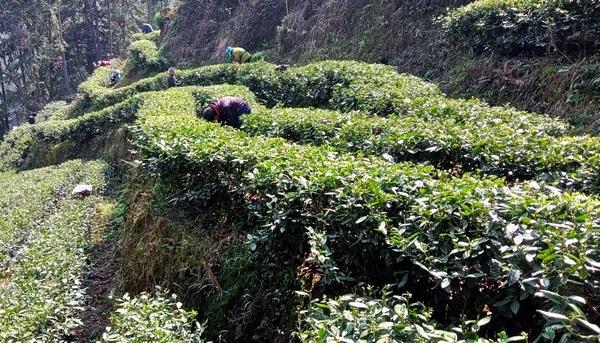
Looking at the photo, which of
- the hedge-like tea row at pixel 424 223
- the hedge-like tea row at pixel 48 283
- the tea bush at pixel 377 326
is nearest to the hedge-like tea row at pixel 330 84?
the hedge-like tea row at pixel 424 223

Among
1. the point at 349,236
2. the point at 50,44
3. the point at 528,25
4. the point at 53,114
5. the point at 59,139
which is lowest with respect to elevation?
the point at 53,114

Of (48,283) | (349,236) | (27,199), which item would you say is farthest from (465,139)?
(27,199)

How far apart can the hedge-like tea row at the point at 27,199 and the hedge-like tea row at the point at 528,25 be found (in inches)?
404

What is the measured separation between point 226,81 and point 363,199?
12.6m

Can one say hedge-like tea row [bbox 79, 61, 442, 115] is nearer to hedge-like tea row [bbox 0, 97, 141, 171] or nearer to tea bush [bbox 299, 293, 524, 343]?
hedge-like tea row [bbox 0, 97, 141, 171]

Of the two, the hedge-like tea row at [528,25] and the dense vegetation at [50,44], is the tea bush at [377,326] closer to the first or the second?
the hedge-like tea row at [528,25]

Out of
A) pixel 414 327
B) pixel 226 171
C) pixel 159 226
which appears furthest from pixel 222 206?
pixel 414 327

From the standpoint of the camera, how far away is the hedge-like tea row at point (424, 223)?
2383 mm

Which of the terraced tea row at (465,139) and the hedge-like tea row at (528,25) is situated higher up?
the hedge-like tea row at (528,25)

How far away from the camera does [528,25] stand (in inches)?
→ 328

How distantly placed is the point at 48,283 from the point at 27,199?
700 centimetres

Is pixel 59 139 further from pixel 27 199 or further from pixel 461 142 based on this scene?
pixel 461 142

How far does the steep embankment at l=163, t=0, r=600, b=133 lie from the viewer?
7.61 metres

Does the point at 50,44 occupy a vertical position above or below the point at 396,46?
below
